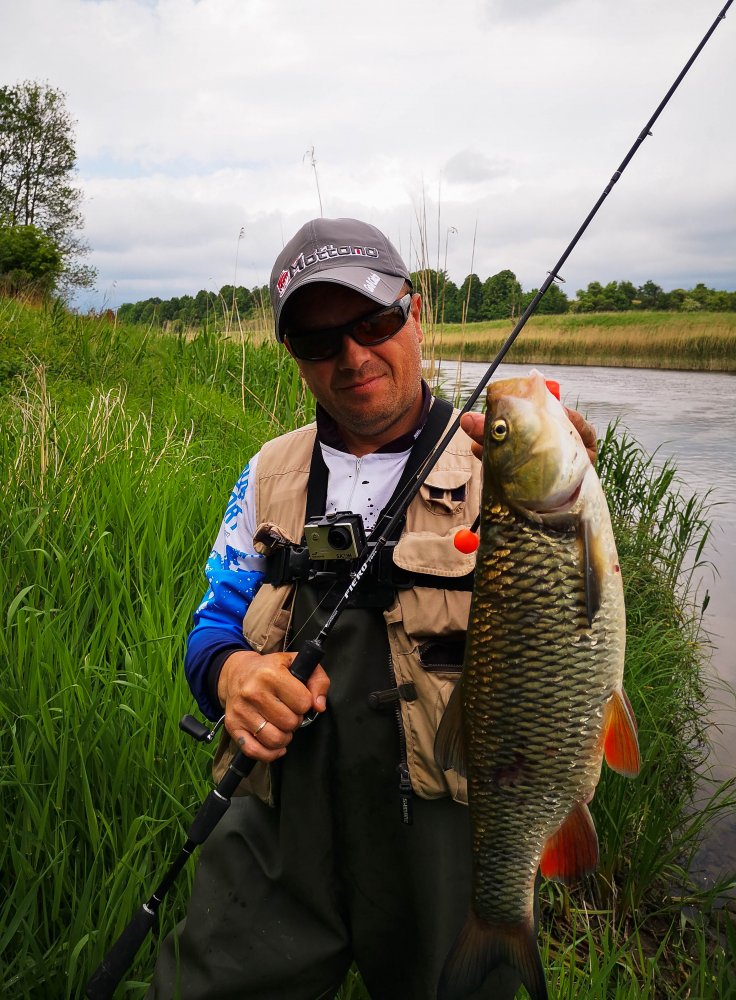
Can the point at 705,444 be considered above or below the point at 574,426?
below

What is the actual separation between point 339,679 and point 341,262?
3.67 feet

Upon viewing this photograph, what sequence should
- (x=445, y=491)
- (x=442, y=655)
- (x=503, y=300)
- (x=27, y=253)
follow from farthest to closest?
(x=27, y=253)
(x=503, y=300)
(x=445, y=491)
(x=442, y=655)

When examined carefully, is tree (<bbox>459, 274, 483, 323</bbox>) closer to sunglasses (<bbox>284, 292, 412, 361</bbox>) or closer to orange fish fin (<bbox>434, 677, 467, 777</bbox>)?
sunglasses (<bbox>284, 292, 412, 361</bbox>)

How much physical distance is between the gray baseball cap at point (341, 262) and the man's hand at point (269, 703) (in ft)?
3.15

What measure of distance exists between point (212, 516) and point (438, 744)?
2.74 meters

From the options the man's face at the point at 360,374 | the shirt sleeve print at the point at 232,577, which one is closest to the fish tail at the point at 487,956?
the shirt sleeve print at the point at 232,577

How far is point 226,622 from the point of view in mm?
2230

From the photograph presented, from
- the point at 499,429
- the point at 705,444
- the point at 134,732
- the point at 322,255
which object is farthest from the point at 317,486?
the point at 705,444

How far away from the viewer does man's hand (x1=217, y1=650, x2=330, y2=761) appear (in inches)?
69.8

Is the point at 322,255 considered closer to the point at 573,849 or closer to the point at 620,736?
the point at 620,736

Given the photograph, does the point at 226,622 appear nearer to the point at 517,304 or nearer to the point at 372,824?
the point at 372,824

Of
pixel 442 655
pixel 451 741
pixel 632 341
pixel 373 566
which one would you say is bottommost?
pixel 451 741

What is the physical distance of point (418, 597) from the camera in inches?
74.6

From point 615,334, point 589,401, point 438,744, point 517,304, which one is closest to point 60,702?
point 438,744
